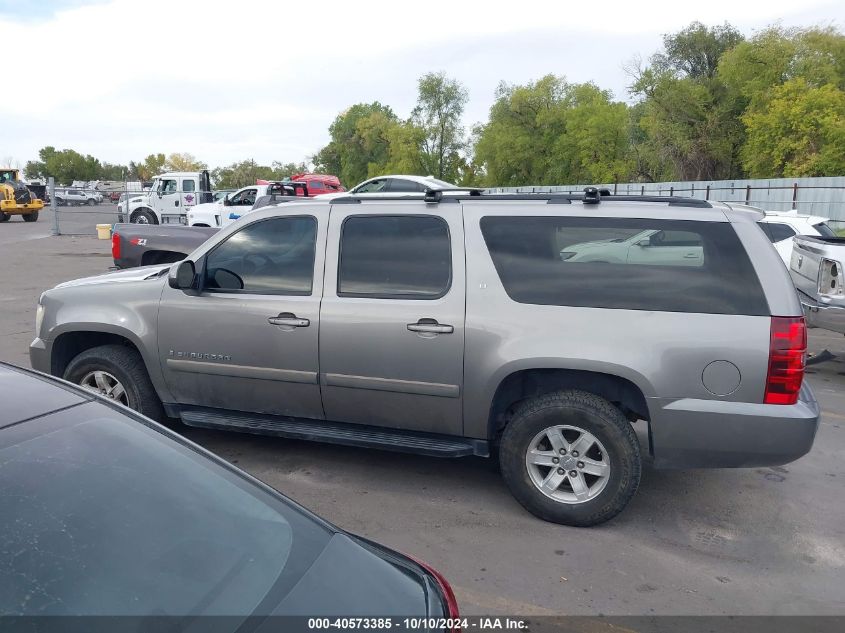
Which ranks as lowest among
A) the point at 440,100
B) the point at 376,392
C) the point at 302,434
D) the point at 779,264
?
the point at 302,434

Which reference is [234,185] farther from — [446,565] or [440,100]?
[446,565]

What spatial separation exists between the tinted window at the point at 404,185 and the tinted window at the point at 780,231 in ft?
29.7

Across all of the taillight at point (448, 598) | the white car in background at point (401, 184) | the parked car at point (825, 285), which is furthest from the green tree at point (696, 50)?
the taillight at point (448, 598)

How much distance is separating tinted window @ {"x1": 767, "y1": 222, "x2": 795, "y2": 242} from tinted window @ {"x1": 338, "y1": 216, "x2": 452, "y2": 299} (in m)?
9.09

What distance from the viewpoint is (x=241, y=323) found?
4805mm

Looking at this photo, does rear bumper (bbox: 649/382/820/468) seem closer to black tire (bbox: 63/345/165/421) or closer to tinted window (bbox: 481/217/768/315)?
tinted window (bbox: 481/217/768/315)

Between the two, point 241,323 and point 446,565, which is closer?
point 446,565

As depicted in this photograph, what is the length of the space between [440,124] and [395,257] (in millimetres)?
80874

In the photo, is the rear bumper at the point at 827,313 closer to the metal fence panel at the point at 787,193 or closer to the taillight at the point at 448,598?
the taillight at the point at 448,598

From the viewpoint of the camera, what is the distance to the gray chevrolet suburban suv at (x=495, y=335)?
3990mm

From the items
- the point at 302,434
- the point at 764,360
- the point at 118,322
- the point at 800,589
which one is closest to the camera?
the point at 800,589

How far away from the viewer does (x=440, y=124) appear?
271ft

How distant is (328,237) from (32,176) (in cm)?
13683

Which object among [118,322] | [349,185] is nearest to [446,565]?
[118,322]
